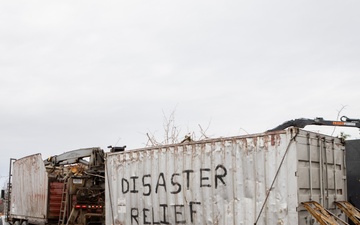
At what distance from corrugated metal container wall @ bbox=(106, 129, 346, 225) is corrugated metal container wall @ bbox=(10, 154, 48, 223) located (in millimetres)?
3629

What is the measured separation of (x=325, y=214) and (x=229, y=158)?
2.02m

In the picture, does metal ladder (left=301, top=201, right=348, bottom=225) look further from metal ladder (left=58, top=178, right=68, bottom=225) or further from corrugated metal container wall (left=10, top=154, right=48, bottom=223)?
corrugated metal container wall (left=10, top=154, right=48, bottom=223)

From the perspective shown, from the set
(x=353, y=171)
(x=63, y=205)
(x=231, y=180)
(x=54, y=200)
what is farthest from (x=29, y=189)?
(x=353, y=171)

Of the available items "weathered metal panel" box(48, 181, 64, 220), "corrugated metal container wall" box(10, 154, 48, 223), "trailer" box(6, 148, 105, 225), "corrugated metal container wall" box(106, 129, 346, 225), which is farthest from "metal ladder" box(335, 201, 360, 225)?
"corrugated metal container wall" box(10, 154, 48, 223)

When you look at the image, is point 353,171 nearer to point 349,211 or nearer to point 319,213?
point 349,211

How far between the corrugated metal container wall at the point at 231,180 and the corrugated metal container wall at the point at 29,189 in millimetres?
3629

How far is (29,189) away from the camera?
1485 cm

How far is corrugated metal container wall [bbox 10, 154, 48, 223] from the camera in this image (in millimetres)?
13806

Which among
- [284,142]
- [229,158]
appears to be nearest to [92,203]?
[229,158]

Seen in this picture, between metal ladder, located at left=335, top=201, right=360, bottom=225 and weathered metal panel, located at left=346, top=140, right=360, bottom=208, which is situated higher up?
weathered metal panel, located at left=346, top=140, right=360, bottom=208

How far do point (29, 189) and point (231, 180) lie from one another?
328 inches

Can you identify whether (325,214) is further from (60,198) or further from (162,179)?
(60,198)

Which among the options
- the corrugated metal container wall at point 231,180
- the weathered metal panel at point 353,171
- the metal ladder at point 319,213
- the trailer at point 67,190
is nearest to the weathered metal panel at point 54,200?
the trailer at point 67,190

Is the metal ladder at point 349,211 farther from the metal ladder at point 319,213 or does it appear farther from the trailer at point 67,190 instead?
the trailer at point 67,190
